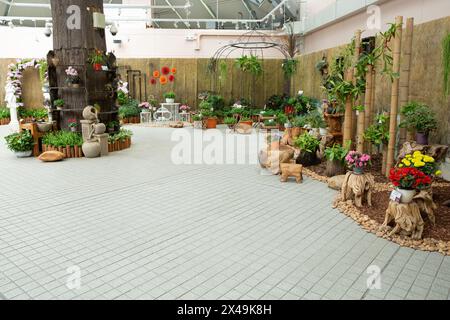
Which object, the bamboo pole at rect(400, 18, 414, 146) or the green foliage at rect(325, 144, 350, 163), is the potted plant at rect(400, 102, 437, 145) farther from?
the green foliage at rect(325, 144, 350, 163)

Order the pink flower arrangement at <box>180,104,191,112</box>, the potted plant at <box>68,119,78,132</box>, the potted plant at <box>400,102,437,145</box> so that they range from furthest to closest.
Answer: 1. the pink flower arrangement at <box>180,104,191,112</box>
2. the potted plant at <box>68,119,78,132</box>
3. the potted plant at <box>400,102,437,145</box>

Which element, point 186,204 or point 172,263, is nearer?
point 172,263

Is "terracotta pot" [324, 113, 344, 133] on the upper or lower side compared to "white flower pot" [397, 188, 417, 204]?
upper

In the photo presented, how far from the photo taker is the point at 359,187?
472 cm

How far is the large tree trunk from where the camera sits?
8453 millimetres

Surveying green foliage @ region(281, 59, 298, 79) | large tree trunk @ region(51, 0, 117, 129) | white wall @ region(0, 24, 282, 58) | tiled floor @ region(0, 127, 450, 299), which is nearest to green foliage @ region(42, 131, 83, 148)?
large tree trunk @ region(51, 0, 117, 129)

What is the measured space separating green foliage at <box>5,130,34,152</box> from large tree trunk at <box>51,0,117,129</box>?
3.12ft

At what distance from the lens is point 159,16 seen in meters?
19.2

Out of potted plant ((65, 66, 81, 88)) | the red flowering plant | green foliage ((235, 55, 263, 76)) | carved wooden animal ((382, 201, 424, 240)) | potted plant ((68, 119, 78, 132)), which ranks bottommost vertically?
carved wooden animal ((382, 201, 424, 240))

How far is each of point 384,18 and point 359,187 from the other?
6.11m

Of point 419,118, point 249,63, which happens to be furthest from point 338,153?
point 249,63
